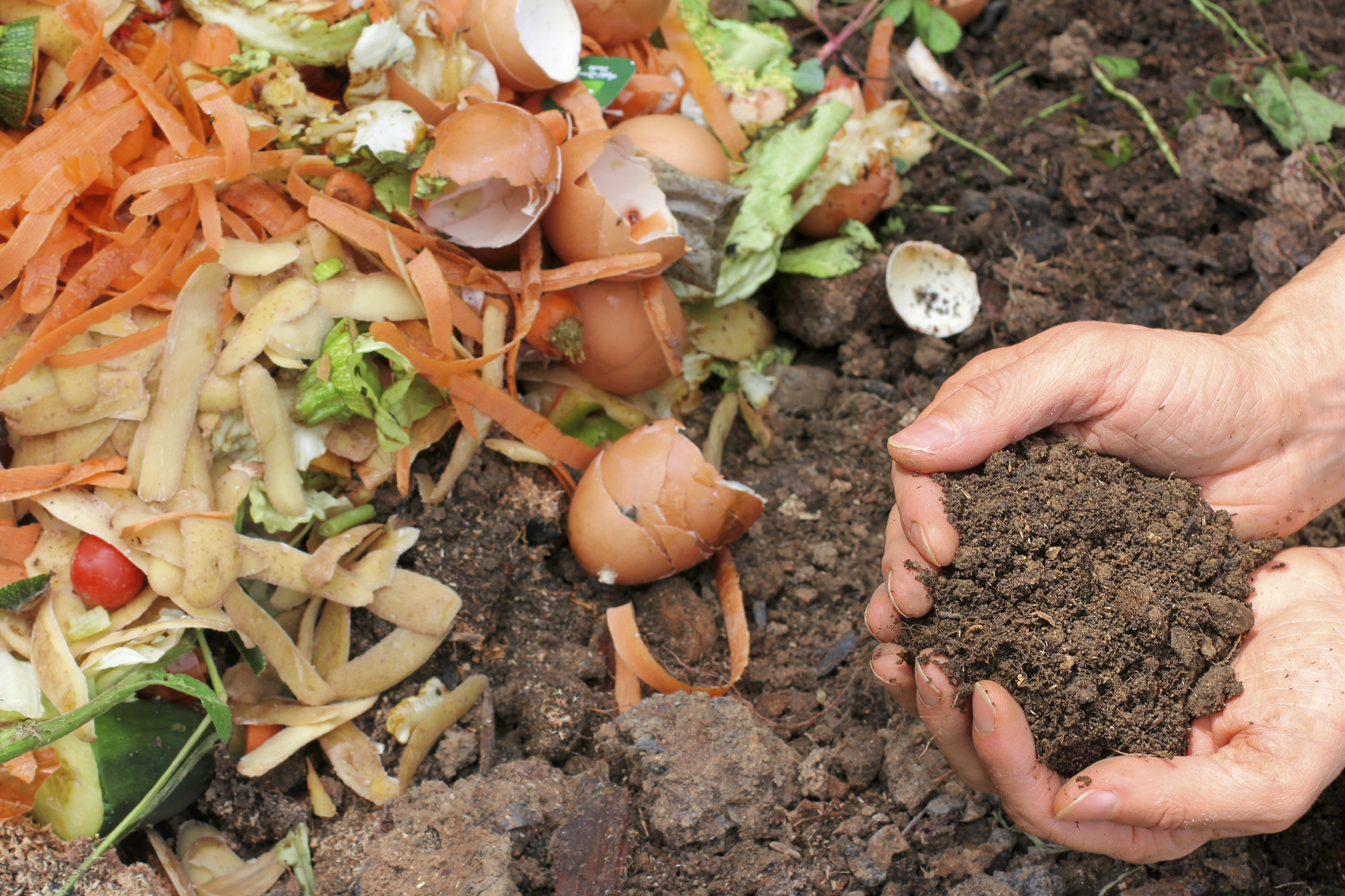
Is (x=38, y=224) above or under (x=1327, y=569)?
above

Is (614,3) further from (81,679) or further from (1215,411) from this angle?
(81,679)

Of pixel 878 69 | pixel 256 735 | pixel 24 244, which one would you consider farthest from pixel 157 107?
pixel 878 69

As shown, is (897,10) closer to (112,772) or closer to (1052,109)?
(1052,109)

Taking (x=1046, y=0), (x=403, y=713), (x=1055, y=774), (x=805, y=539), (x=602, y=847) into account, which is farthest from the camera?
(x=1046, y=0)

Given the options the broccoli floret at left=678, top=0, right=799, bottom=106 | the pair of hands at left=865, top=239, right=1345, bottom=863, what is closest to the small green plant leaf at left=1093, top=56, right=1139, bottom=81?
the broccoli floret at left=678, top=0, right=799, bottom=106

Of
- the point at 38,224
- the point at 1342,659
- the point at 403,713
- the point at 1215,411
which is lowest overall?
the point at 403,713

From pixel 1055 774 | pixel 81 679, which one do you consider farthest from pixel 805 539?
pixel 81 679
